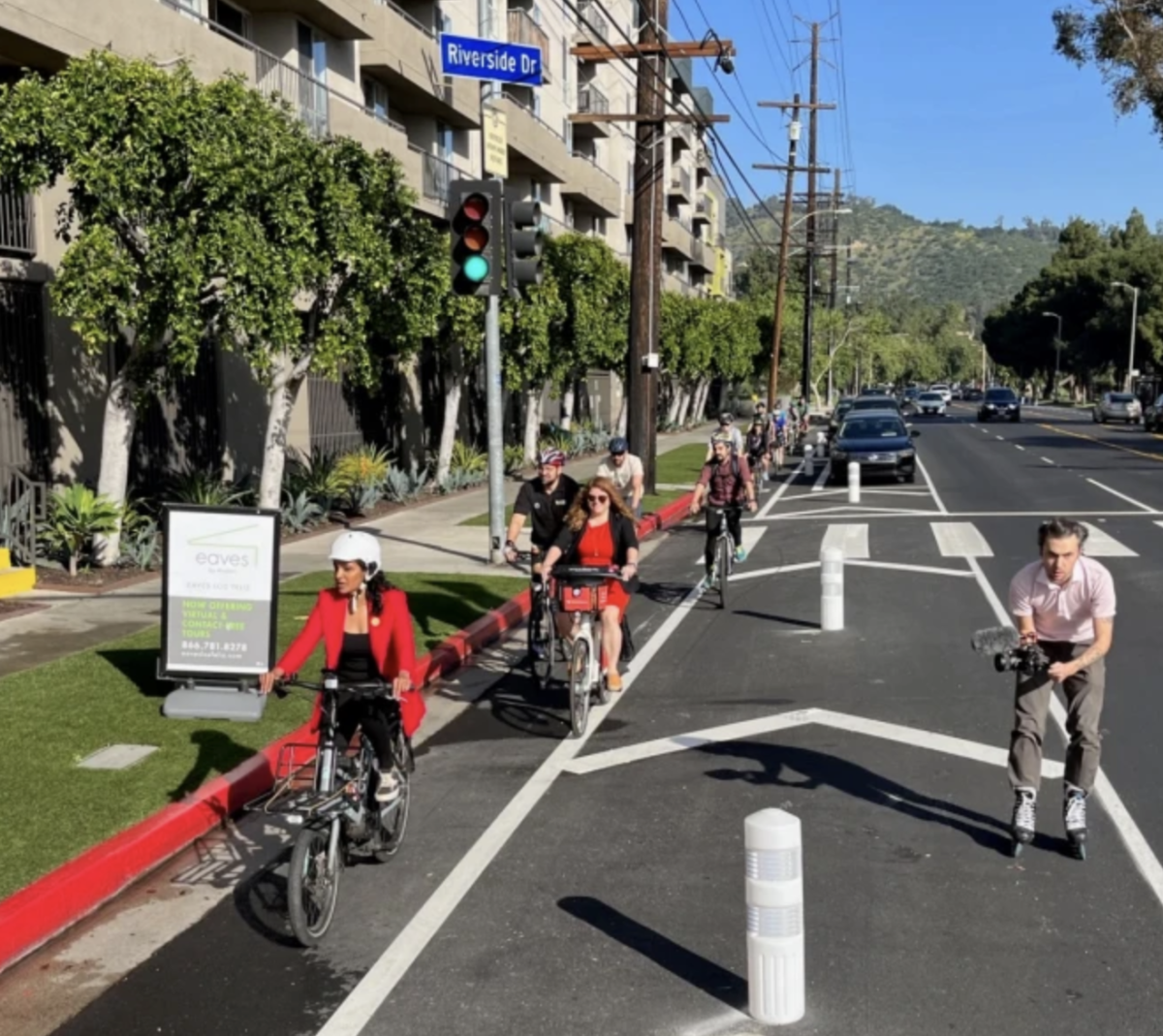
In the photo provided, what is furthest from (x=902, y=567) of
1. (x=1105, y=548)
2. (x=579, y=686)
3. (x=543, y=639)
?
(x=579, y=686)

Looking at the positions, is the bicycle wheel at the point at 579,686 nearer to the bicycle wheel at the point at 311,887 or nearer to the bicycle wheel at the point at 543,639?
the bicycle wheel at the point at 543,639

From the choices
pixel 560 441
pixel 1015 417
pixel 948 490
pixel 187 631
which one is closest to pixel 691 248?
pixel 1015 417

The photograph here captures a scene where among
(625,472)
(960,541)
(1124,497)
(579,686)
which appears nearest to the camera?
(579,686)

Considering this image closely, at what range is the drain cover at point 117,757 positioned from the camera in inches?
292

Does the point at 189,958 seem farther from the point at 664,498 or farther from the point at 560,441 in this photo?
the point at 560,441

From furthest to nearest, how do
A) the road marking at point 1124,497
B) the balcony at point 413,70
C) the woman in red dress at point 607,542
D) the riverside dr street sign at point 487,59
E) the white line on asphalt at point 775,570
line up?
the balcony at point 413,70
the road marking at point 1124,497
the white line on asphalt at point 775,570
the riverside dr street sign at point 487,59
the woman in red dress at point 607,542

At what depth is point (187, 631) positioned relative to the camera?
28.6 feet

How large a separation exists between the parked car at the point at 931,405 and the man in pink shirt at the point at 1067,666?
A: 74304 millimetres

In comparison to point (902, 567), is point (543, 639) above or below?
above

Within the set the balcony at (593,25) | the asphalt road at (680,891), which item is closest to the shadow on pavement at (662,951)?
the asphalt road at (680,891)

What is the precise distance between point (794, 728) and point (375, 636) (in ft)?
12.1

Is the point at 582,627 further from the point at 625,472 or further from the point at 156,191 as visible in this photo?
the point at 156,191

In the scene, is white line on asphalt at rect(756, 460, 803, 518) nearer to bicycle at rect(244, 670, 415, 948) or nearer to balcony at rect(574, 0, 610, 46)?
bicycle at rect(244, 670, 415, 948)

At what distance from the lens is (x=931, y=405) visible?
79250 mm
